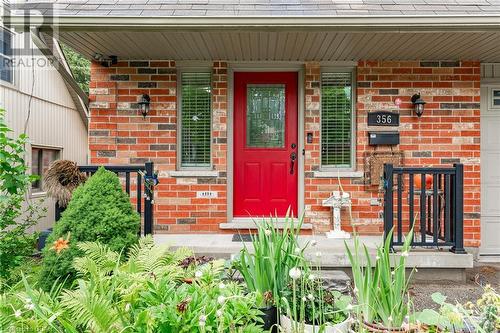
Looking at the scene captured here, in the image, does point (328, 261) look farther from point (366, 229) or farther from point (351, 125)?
point (351, 125)

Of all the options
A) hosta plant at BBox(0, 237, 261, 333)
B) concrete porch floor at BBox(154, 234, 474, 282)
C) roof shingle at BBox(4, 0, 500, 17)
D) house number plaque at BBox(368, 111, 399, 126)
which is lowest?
concrete porch floor at BBox(154, 234, 474, 282)

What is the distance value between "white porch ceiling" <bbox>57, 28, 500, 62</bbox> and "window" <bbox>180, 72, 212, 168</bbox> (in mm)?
327

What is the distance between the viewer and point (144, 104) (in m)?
4.42

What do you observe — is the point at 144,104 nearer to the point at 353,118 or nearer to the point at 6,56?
the point at 353,118

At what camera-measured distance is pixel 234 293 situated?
165 centimetres

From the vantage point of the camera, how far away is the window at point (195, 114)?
4.64 meters

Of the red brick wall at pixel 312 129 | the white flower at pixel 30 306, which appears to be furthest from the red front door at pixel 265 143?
the white flower at pixel 30 306

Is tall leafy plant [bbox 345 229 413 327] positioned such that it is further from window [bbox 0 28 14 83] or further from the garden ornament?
window [bbox 0 28 14 83]

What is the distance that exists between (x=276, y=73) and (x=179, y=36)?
148 cm

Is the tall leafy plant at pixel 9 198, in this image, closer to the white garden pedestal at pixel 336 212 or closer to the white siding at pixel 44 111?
the white siding at pixel 44 111

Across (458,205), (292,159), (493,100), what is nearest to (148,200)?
(292,159)

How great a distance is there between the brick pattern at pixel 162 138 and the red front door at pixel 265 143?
0.83 ft

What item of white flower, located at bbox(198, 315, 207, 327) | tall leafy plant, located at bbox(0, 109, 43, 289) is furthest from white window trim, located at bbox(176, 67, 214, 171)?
white flower, located at bbox(198, 315, 207, 327)

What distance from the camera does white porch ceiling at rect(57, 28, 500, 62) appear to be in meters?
3.64
